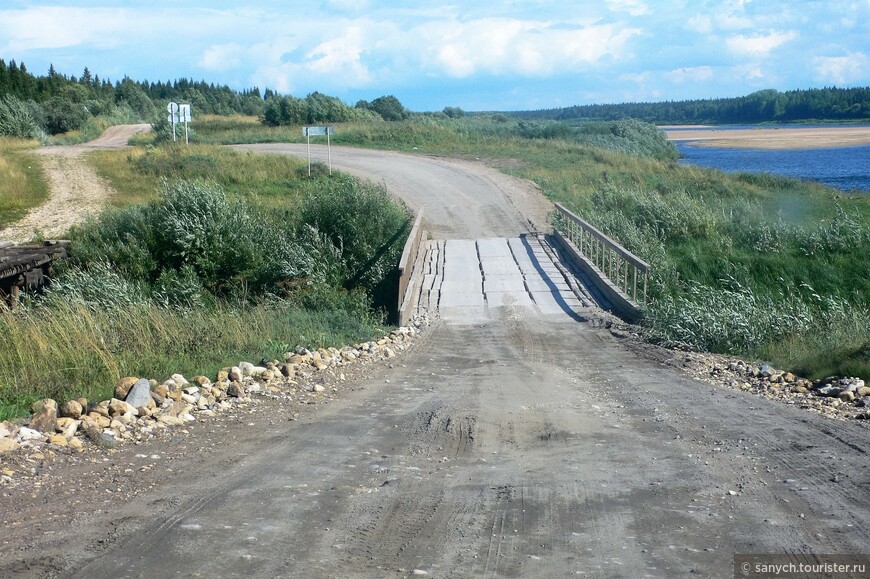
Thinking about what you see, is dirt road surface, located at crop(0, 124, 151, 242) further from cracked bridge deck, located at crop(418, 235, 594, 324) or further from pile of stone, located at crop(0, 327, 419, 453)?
pile of stone, located at crop(0, 327, 419, 453)

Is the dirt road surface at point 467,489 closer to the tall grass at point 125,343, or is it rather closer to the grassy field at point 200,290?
the tall grass at point 125,343

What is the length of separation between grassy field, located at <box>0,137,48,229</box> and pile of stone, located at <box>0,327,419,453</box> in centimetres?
2000

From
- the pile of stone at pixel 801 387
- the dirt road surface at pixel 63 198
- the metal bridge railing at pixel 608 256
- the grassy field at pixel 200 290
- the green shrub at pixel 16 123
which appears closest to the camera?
the pile of stone at pixel 801 387

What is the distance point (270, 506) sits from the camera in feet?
18.9

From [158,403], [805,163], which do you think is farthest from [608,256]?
[805,163]

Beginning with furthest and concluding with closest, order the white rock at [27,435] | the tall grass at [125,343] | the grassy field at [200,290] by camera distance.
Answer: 1. the grassy field at [200,290]
2. the tall grass at [125,343]
3. the white rock at [27,435]

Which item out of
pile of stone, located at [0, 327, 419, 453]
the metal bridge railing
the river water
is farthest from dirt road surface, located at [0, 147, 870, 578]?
the river water

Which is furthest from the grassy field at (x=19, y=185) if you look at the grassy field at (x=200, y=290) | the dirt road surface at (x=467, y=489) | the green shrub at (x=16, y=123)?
the dirt road surface at (x=467, y=489)

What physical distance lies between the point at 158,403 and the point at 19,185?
2807 centimetres

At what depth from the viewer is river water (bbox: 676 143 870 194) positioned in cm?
5097

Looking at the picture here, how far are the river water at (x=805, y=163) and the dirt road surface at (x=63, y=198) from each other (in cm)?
3193

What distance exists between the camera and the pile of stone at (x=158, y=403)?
7.36 m

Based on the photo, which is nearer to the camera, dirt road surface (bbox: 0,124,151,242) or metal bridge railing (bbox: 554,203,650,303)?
metal bridge railing (bbox: 554,203,650,303)

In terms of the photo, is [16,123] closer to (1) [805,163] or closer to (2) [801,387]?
(1) [805,163]
